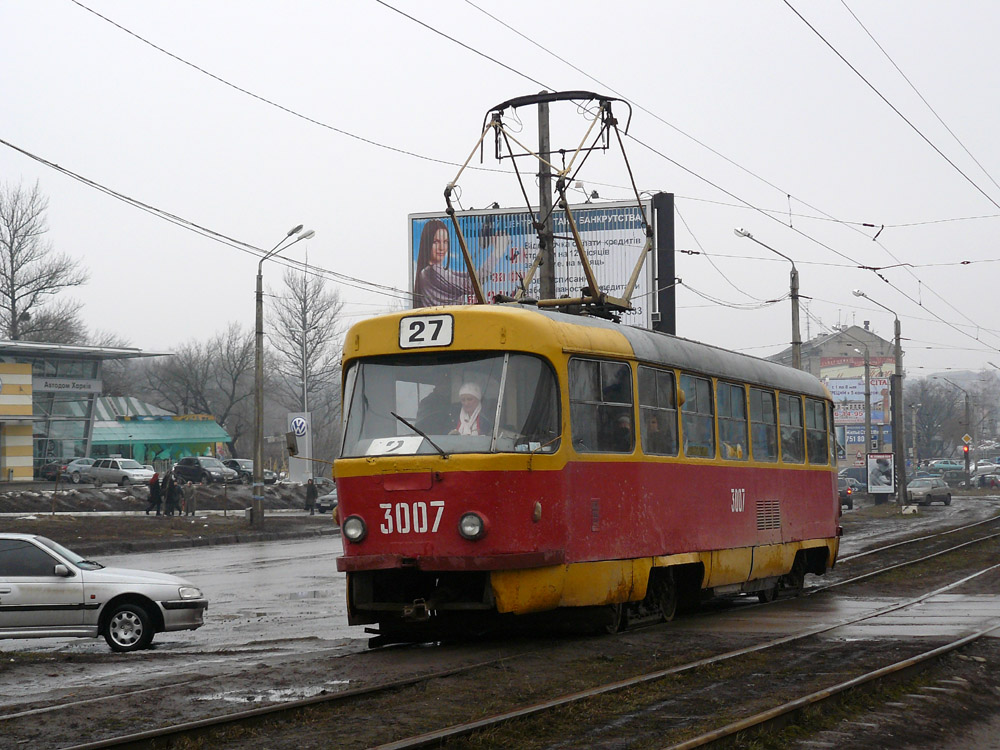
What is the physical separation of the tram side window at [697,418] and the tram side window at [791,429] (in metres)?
2.68

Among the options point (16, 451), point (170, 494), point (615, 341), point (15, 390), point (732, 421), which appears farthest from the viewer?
point (16, 451)

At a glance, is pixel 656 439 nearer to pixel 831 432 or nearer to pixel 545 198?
pixel 831 432

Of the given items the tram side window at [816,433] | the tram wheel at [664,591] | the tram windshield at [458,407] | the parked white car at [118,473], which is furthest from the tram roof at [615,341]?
the parked white car at [118,473]

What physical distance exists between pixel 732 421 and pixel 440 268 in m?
22.9

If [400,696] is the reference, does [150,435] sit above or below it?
above

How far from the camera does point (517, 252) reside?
3559 centimetres

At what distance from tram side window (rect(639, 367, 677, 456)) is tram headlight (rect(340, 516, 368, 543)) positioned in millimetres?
2888

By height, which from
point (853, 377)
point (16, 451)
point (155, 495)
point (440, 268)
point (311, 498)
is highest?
point (853, 377)

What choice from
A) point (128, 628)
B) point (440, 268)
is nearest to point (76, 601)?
point (128, 628)

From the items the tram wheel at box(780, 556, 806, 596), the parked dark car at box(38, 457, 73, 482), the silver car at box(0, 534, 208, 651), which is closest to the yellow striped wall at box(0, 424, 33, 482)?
the parked dark car at box(38, 457, 73, 482)

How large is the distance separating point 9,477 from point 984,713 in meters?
54.7

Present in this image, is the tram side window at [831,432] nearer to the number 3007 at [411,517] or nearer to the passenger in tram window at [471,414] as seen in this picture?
the passenger in tram window at [471,414]

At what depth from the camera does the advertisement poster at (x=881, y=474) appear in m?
56.8

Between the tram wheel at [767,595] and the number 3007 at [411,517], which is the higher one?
the number 3007 at [411,517]
